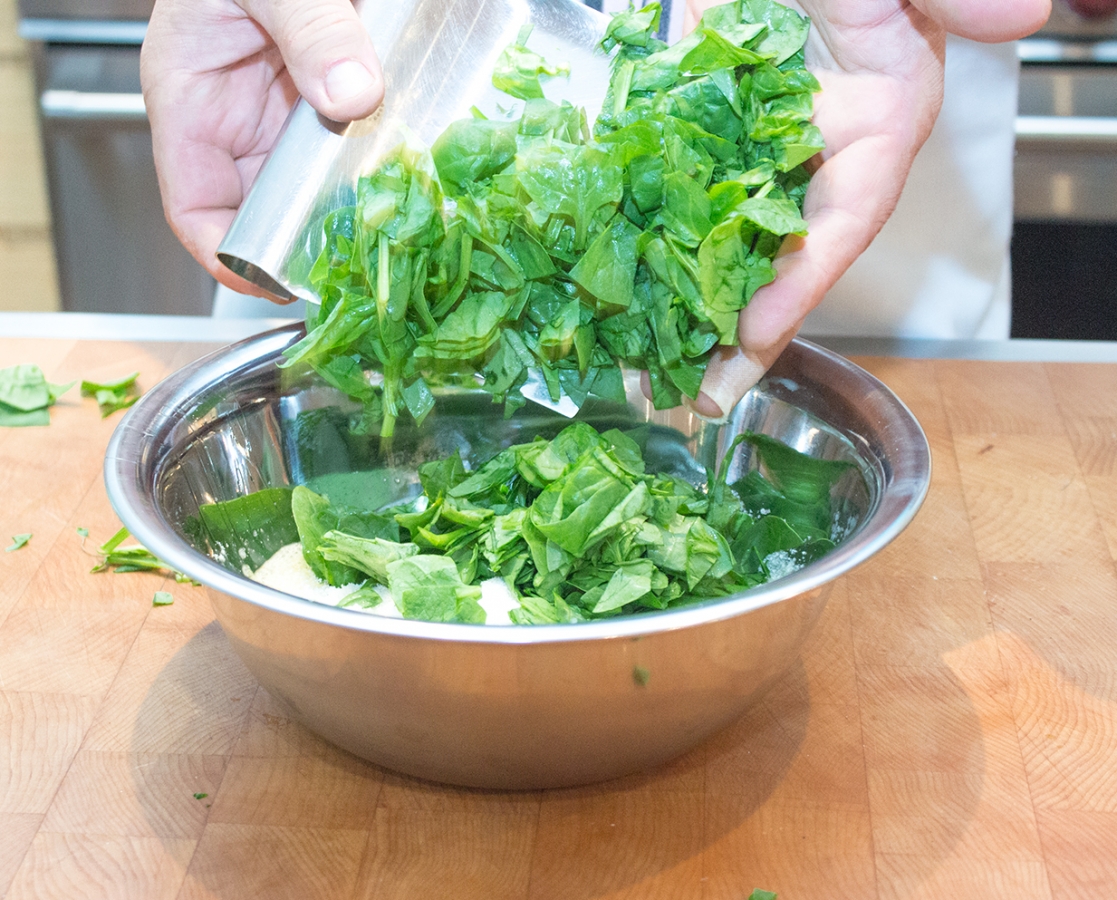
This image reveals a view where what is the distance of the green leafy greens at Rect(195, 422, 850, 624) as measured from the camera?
85 cm

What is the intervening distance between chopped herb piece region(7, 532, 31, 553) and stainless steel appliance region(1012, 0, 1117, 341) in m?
1.68

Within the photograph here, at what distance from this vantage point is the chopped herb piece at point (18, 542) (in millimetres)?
1083

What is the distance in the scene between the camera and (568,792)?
826 mm

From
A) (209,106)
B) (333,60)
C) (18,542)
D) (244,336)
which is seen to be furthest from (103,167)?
(333,60)

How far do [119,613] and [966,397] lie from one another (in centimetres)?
91

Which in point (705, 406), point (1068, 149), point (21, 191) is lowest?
point (21, 191)

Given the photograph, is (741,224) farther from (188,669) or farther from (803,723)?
(188,669)

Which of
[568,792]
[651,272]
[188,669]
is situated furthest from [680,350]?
[188,669]

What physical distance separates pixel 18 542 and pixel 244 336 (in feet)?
1.33

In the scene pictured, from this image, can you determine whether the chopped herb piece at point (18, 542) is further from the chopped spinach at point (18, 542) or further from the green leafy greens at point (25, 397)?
the green leafy greens at point (25, 397)

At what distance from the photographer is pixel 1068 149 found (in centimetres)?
203

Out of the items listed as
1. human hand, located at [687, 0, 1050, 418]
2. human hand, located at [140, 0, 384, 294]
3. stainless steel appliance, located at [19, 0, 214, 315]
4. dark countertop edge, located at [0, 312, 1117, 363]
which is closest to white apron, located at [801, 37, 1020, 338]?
dark countertop edge, located at [0, 312, 1117, 363]

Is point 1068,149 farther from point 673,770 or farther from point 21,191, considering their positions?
point 21,191

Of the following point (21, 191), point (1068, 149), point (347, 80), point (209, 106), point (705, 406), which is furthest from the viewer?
point (21, 191)
